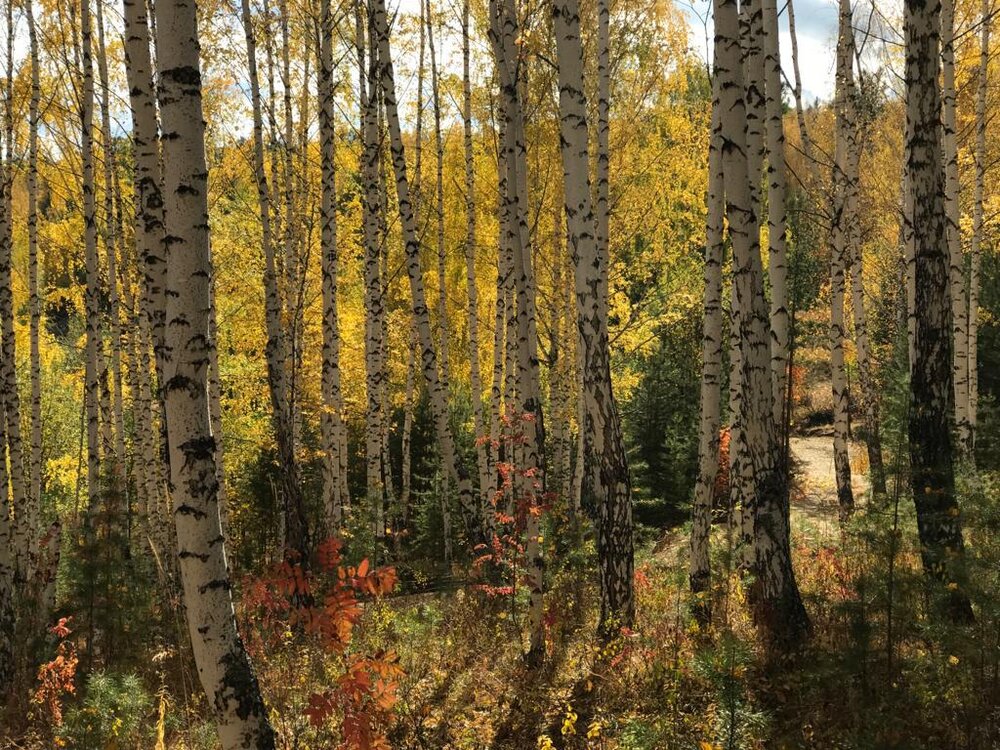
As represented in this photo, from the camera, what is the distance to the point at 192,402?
3.01 m

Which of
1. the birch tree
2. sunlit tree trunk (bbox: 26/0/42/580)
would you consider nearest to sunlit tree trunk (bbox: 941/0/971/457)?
the birch tree

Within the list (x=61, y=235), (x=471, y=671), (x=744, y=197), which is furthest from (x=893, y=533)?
(x=61, y=235)

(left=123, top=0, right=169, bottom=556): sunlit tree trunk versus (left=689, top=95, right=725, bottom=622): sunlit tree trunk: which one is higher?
(left=123, top=0, right=169, bottom=556): sunlit tree trunk

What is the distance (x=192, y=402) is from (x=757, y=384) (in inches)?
148

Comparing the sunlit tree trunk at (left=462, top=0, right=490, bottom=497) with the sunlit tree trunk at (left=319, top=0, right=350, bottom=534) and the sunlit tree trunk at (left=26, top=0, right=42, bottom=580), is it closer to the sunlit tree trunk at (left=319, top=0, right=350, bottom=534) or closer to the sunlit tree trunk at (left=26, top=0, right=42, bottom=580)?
the sunlit tree trunk at (left=319, top=0, right=350, bottom=534)

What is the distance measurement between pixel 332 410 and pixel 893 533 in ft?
20.3

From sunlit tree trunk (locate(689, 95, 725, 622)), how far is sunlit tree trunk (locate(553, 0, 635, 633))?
81cm

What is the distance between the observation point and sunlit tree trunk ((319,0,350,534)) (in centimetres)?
741

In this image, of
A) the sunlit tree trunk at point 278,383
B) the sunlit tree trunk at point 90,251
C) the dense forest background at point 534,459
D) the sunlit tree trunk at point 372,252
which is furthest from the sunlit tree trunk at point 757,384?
the sunlit tree trunk at point 90,251

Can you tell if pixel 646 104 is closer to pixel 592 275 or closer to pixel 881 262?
pixel 592 275

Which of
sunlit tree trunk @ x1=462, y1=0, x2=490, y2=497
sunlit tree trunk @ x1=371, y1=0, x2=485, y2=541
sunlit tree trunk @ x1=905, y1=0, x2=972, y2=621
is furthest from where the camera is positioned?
sunlit tree trunk @ x1=462, y1=0, x2=490, y2=497

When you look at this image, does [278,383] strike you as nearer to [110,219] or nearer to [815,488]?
[110,219]

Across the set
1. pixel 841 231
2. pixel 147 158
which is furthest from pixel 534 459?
pixel 841 231

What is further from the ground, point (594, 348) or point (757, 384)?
point (594, 348)
